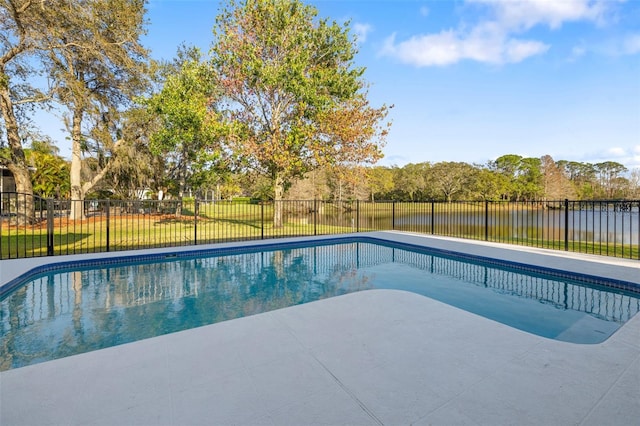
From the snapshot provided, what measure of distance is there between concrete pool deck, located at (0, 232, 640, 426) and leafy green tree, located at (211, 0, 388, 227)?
843cm

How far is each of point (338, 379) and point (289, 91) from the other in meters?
9.71

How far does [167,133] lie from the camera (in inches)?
524

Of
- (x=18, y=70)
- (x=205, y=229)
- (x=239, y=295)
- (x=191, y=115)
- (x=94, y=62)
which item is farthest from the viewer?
(x=94, y=62)

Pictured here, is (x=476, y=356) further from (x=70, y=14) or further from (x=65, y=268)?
(x=70, y=14)

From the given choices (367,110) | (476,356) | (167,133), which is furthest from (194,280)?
(167,133)

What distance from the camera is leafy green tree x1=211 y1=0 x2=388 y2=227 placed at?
10.5 m

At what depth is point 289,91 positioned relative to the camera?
404 inches

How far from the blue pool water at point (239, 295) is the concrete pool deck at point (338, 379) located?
0.70 m

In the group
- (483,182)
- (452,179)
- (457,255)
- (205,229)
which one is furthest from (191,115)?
(483,182)

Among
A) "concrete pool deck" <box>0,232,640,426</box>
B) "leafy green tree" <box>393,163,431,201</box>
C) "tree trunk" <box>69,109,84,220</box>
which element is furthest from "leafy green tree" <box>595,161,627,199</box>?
→ "tree trunk" <box>69,109,84,220</box>

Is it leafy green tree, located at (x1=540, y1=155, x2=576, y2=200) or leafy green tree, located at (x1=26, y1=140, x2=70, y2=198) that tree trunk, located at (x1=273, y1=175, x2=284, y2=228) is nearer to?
leafy green tree, located at (x1=26, y1=140, x2=70, y2=198)

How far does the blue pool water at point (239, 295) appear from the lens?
3295 mm

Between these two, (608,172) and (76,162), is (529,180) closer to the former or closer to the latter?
(608,172)

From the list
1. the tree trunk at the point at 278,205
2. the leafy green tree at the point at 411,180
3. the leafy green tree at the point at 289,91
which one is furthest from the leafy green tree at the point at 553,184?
the tree trunk at the point at 278,205
